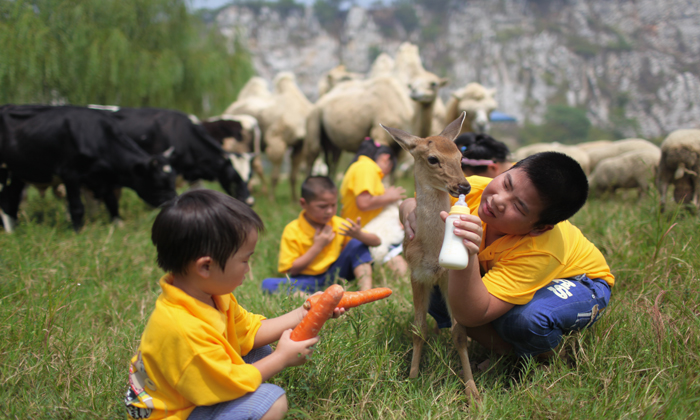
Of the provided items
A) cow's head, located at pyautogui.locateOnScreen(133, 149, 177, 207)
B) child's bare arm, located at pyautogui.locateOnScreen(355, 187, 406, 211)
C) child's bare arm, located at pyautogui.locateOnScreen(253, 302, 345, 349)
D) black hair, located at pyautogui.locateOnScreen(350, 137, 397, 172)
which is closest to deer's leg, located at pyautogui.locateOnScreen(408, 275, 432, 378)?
child's bare arm, located at pyautogui.locateOnScreen(253, 302, 345, 349)

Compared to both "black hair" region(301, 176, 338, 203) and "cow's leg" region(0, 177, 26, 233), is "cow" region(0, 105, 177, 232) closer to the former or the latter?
"cow's leg" region(0, 177, 26, 233)

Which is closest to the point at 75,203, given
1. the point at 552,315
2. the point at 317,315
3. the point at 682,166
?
the point at 317,315

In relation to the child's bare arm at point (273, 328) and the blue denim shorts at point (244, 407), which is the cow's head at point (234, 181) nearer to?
the child's bare arm at point (273, 328)

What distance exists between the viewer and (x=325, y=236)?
3242mm

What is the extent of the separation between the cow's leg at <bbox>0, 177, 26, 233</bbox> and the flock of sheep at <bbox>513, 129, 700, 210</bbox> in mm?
6343

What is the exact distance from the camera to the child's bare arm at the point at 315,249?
325 cm

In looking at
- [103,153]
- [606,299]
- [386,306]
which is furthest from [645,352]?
[103,153]

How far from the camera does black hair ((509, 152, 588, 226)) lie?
1761 millimetres

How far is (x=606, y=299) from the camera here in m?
2.17

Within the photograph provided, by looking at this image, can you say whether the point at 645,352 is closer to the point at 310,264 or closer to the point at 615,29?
the point at 310,264

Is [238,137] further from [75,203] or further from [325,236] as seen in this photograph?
[325,236]

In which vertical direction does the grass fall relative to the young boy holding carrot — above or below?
below

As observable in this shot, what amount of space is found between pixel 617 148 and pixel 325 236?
573 centimetres

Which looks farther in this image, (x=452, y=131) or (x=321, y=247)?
(x=321, y=247)
